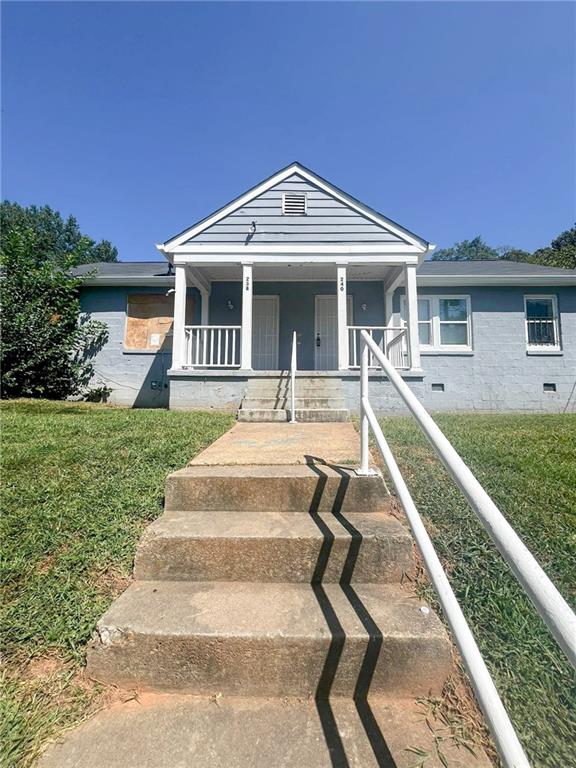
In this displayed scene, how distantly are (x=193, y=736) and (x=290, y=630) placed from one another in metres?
0.46

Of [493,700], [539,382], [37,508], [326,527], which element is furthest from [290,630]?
[539,382]

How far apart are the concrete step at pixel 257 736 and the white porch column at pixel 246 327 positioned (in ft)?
19.9

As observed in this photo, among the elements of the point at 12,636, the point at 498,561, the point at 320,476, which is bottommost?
the point at 12,636

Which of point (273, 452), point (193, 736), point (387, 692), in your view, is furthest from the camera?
point (273, 452)

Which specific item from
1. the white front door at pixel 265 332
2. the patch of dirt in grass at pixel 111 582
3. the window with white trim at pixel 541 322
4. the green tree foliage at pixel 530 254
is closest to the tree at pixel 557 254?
the green tree foliage at pixel 530 254

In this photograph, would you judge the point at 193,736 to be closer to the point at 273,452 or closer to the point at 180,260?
the point at 273,452

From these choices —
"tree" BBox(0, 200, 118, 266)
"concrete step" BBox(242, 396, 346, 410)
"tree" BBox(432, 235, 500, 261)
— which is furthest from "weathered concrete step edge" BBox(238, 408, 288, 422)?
"tree" BBox(432, 235, 500, 261)

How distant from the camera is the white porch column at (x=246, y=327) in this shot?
288 inches

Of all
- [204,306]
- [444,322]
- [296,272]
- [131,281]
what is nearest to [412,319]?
[444,322]

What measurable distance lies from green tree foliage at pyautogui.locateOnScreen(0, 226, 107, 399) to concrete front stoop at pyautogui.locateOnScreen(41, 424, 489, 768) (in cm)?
885

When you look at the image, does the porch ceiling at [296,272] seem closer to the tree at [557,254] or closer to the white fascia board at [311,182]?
the white fascia board at [311,182]

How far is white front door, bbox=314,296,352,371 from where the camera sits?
9.79 meters

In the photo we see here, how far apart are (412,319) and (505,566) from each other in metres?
6.42

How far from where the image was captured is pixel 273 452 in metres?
3.10
